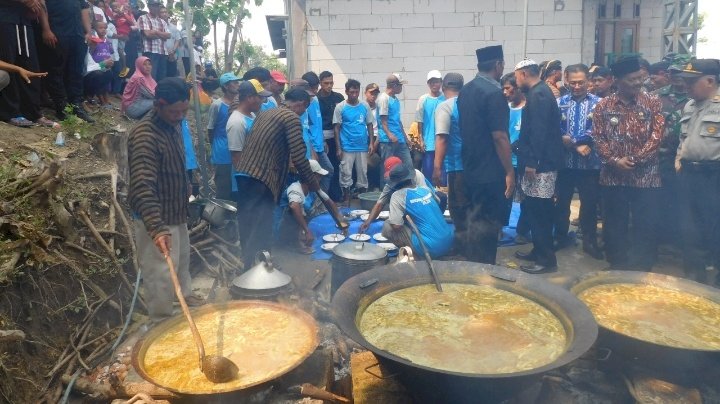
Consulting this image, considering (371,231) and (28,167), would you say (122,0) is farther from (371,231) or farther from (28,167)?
(371,231)

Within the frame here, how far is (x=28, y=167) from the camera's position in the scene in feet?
15.3

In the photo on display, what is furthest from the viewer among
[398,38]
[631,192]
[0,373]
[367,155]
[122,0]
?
[398,38]

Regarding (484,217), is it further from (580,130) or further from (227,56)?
(227,56)

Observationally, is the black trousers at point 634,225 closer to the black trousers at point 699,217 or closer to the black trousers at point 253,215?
the black trousers at point 699,217

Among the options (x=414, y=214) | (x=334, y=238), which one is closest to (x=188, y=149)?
(x=334, y=238)

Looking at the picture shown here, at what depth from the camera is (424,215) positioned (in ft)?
17.4

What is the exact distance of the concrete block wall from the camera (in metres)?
10.6

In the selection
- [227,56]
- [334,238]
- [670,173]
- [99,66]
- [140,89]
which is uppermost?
[227,56]

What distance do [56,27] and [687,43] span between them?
14755mm

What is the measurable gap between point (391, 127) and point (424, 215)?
12.9 feet

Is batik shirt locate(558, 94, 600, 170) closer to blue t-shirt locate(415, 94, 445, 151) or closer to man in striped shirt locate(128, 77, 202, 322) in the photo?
blue t-shirt locate(415, 94, 445, 151)

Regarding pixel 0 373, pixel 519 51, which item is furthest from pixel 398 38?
pixel 0 373

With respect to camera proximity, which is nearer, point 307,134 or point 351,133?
point 307,134

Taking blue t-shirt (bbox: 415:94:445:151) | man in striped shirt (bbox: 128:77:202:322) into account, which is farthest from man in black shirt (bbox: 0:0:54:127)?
blue t-shirt (bbox: 415:94:445:151)
